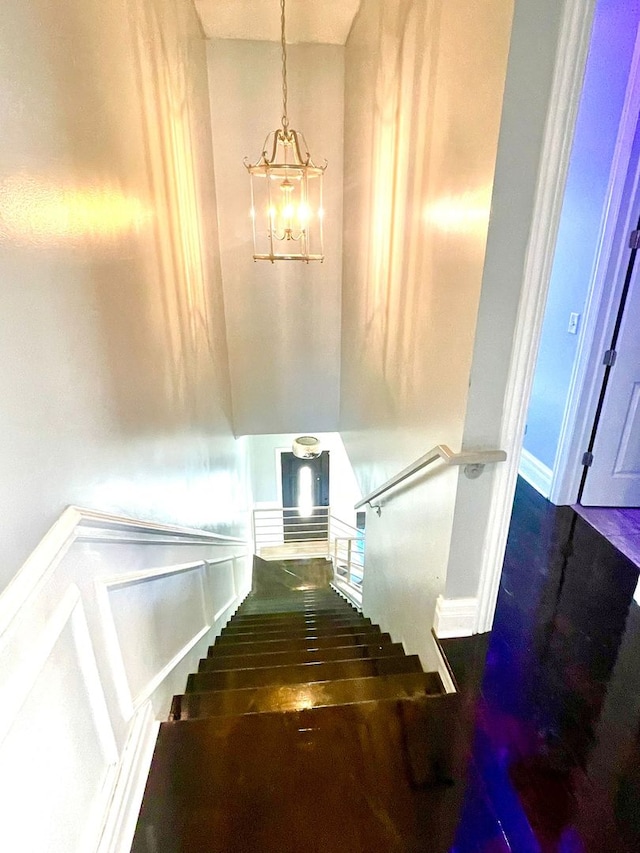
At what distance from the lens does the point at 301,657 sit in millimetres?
2467

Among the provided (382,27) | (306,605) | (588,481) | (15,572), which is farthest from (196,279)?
(306,605)

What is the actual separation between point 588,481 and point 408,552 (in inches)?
51.8

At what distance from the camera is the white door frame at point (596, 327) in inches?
92.4

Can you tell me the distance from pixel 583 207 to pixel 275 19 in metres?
2.48

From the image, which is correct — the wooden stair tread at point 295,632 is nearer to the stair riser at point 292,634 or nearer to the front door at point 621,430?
the stair riser at point 292,634

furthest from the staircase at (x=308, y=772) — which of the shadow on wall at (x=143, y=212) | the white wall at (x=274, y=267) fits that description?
the white wall at (x=274, y=267)

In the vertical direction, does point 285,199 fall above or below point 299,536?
above

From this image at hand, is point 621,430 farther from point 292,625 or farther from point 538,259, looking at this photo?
point 292,625

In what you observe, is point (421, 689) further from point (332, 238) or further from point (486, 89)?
point (332, 238)

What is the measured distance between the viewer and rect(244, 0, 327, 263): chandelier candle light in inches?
97.1

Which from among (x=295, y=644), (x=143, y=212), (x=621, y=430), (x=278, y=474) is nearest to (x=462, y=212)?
(x=143, y=212)

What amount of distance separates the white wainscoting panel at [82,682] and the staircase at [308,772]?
0.37 feet

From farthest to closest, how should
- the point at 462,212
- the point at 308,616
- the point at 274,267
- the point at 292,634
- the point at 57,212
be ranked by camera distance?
the point at 274,267, the point at 308,616, the point at 292,634, the point at 462,212, the point at 57,212

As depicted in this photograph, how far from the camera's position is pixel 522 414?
1635 millimetres
